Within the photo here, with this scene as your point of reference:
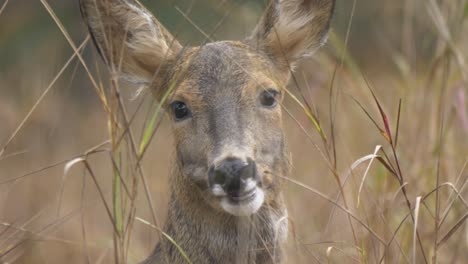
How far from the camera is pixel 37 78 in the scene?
32.1 feet

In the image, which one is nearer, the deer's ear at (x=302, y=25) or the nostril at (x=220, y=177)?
the nostril at (x=220, y=177)

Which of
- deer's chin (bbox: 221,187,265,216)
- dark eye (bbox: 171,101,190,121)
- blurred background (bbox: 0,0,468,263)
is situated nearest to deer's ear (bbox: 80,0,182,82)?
blurred background (bbox: 0,0,468,263)

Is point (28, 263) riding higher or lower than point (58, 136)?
lower

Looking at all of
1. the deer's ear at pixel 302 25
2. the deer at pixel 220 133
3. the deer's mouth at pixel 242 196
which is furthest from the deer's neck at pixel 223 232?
A: the deer's ear at pixel 302 25

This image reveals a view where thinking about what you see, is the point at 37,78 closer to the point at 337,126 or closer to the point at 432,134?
the point at 337,126

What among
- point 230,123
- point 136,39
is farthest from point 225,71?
point 136,39

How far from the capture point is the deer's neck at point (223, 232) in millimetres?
6145

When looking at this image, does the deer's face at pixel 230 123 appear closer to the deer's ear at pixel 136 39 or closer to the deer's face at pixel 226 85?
the deer's face at pixel 226 85

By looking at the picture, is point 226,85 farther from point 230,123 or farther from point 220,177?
point 220,177

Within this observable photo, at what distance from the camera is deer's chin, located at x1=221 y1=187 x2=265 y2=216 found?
562 cm

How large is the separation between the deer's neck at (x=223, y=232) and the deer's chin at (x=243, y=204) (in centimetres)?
43

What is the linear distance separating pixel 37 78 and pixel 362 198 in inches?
140

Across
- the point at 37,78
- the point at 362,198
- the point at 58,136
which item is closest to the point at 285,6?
the point at 362,198

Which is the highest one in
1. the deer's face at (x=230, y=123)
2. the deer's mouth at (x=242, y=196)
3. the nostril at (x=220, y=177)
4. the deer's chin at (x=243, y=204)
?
the deer's face at (x=230, y=123)
